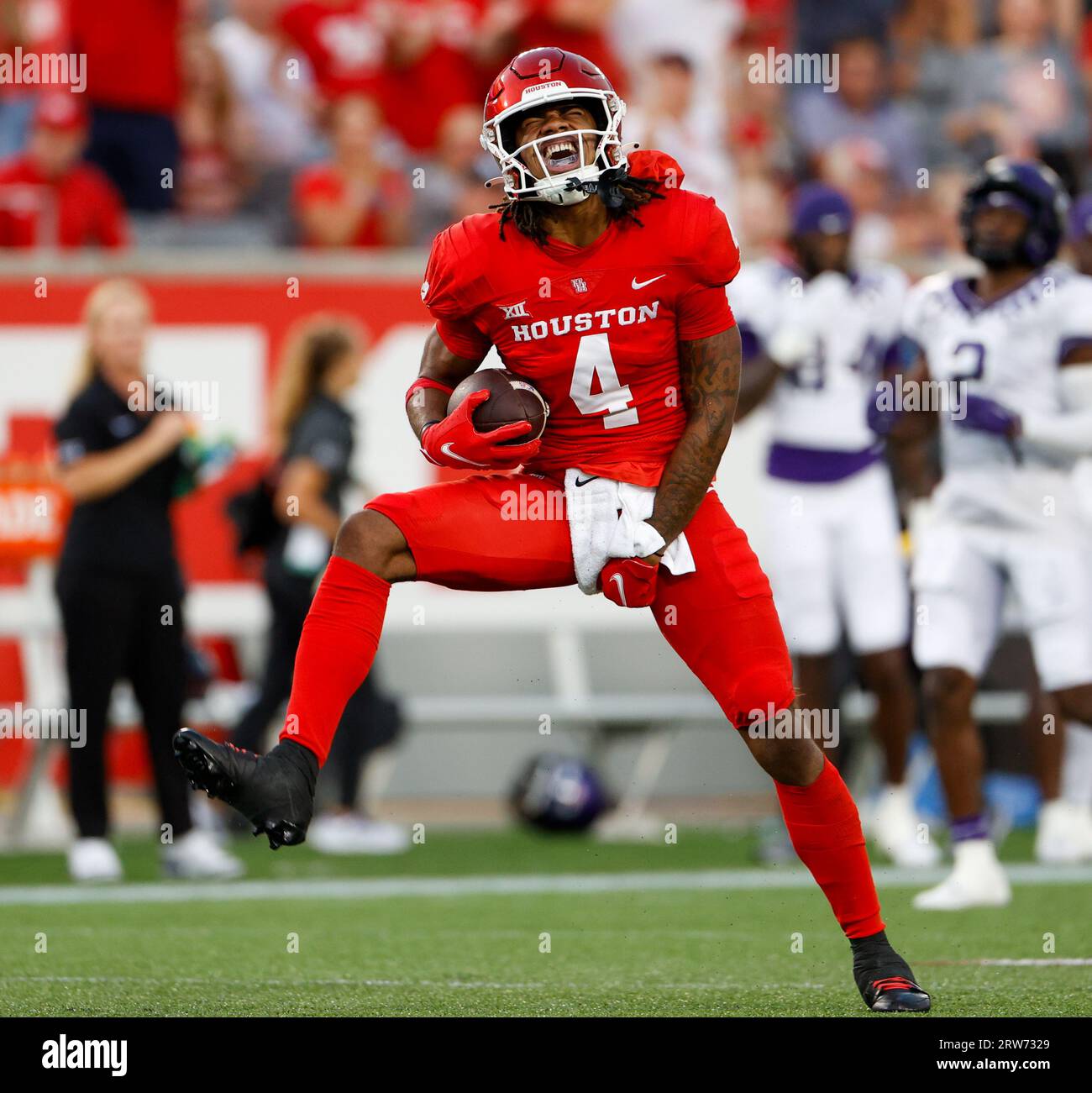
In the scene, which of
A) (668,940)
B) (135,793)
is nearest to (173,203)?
(135,793)

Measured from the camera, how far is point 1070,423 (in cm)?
689

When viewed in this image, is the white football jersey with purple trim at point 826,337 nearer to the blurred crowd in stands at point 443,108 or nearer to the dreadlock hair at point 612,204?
the blurred crowd in stands at point 443,108

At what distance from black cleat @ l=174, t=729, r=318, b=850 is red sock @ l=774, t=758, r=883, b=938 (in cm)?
108

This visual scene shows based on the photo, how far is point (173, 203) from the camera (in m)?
10.8

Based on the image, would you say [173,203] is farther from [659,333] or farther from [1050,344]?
[659,333]

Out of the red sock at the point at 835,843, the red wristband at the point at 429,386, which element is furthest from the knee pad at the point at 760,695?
the red wristband at the point at 429,386

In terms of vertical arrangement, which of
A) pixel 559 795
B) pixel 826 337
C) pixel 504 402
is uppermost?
pixel 826 337

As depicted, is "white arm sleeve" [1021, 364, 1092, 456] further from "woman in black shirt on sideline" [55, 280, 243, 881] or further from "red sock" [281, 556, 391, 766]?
"red sock" [281, 556, 391, 766]

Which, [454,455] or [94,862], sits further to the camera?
[94,862]

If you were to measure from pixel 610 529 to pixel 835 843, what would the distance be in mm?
833

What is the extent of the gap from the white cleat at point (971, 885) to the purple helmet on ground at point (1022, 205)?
6.17 feet

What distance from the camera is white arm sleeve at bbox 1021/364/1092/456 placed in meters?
6.85

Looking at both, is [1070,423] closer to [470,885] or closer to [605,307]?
[470,885]

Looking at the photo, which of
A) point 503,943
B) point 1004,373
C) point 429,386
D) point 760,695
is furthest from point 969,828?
point 429,386
